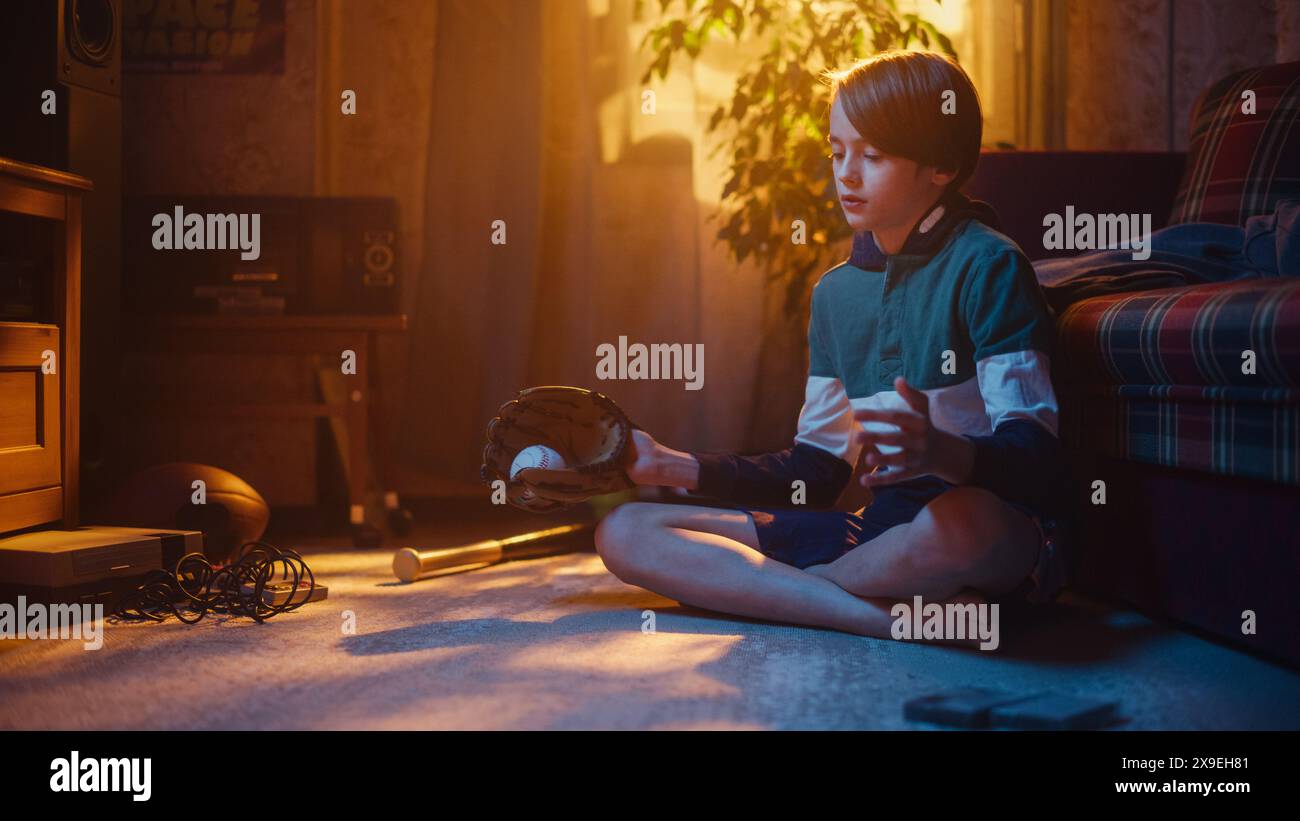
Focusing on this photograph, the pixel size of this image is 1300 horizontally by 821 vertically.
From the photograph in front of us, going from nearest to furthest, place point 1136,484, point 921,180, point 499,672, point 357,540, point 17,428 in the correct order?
point 499,672 < point 921,180 < point 1136,484 < point 17,428 < point 357,540

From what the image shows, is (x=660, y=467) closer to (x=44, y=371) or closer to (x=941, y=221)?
(x=941, y=221)

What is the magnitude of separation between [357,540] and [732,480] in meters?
1.20

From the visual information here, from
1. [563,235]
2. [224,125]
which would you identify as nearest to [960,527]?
[563,235]

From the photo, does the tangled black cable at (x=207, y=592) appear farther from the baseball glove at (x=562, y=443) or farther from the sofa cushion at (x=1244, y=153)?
the sofa cushion at (x=1244, y=153)

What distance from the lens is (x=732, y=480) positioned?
155 cm

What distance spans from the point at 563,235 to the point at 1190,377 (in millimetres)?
1835

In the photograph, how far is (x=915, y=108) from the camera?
141 cm

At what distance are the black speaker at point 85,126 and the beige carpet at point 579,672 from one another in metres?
0.90

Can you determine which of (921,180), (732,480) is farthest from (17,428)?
(921,180)

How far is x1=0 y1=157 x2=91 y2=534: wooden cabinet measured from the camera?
5.82 feet

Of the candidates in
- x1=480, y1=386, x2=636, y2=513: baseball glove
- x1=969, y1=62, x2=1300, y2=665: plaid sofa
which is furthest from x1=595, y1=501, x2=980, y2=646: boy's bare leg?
x1=969, y1=62, x2=1300, y2=665: plaid sofa

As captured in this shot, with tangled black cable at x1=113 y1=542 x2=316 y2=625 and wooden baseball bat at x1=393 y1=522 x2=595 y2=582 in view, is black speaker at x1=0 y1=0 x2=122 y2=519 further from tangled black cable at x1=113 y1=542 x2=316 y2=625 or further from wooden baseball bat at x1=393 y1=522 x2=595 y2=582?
wooden baseball bat at x1=393 y1=522 x2=595 y2=582
